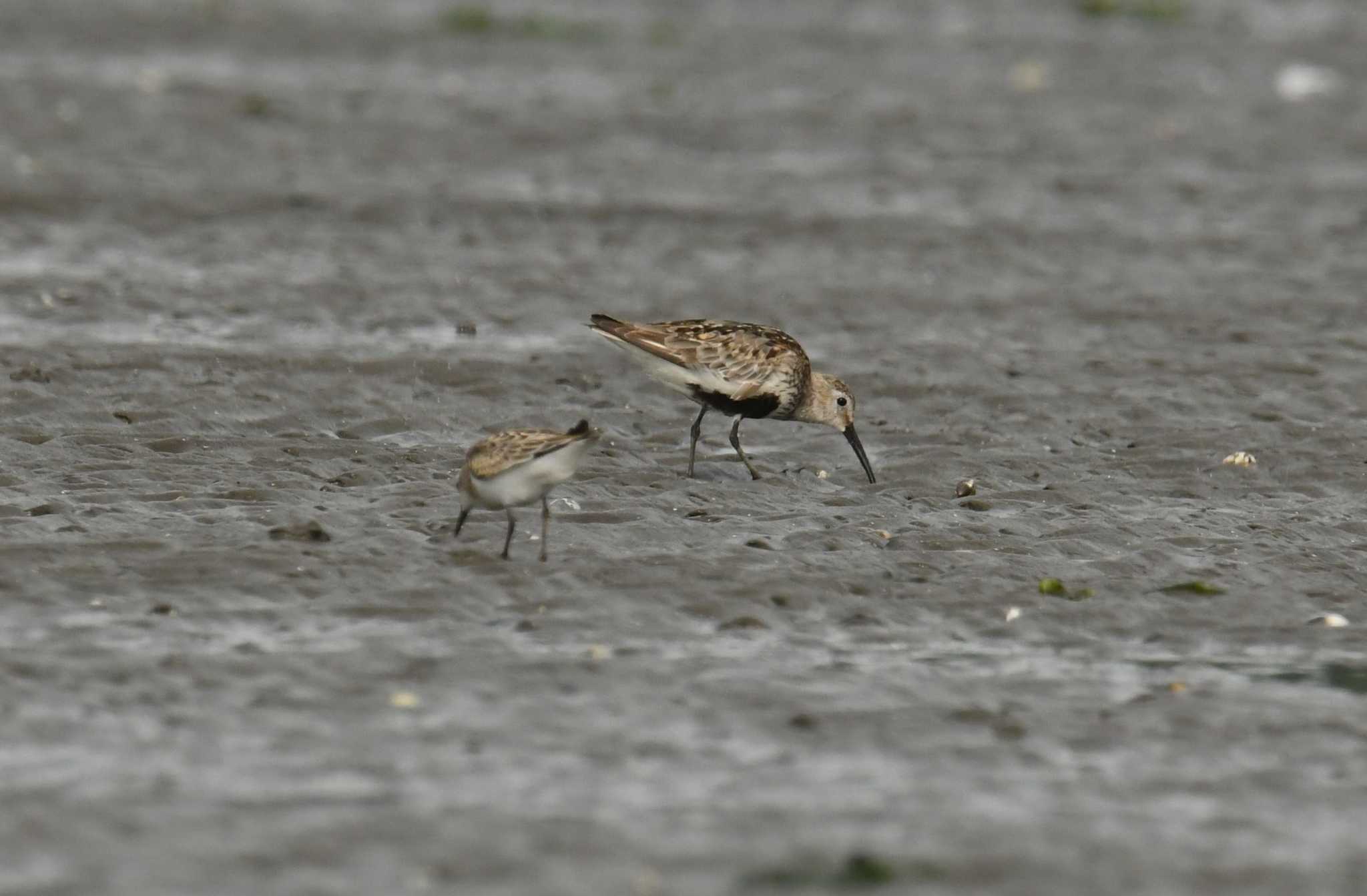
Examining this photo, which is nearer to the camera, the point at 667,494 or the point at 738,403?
the point at 667,494

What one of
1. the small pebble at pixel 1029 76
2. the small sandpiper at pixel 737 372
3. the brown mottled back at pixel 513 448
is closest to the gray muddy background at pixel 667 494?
the small pebble at pixel 1029 76

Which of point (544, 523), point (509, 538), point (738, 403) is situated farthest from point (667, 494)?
point (509, 538)

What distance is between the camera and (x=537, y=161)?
2075 centimetres

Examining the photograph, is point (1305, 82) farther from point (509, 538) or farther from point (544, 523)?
point (509, 538)

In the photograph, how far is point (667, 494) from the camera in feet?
37.5

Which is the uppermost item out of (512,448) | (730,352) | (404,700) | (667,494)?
(730,352)

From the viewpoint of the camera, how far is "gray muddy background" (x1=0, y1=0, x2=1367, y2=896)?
23.1ft

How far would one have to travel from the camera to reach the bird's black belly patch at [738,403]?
1210 cm

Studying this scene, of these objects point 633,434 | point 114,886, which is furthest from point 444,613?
point 633,434

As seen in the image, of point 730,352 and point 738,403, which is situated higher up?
point 730,352

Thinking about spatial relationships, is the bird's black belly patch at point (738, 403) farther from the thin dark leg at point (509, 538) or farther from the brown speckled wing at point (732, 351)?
the thin dark leg at point (509, 538)

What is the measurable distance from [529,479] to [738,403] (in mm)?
2706

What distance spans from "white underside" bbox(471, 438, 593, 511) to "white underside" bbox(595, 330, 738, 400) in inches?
89.1

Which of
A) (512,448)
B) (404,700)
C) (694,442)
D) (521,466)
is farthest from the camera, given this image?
(694,442)
